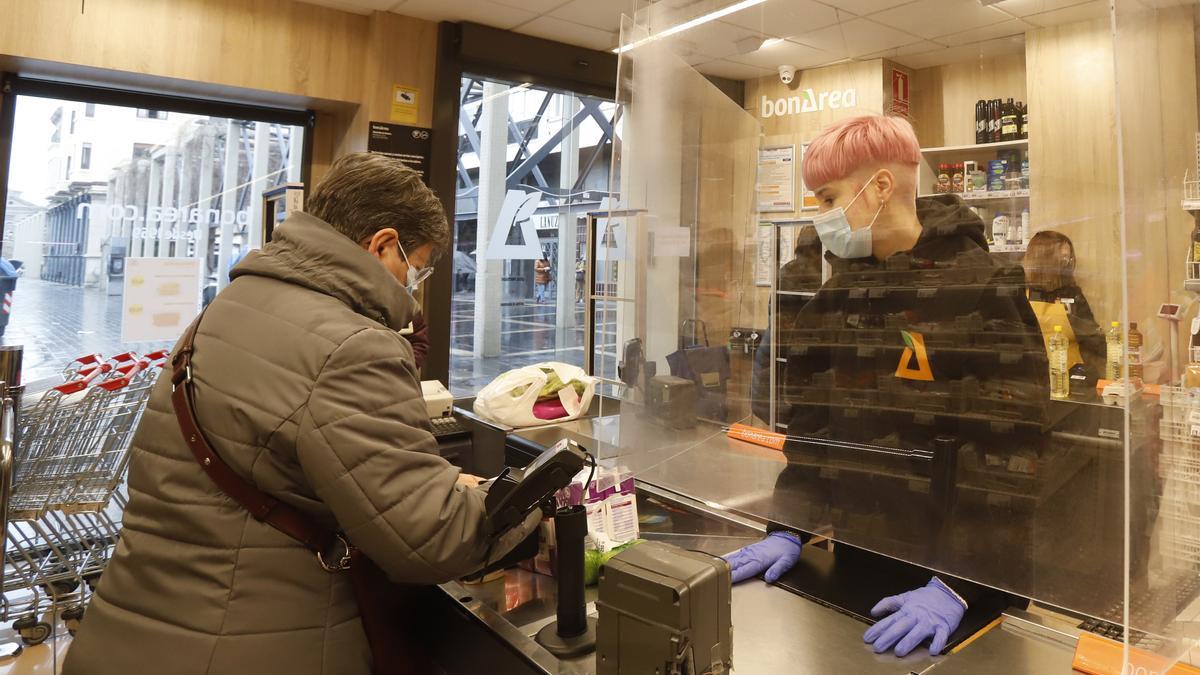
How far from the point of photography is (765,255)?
156 cm

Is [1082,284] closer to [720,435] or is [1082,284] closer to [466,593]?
[720,435]

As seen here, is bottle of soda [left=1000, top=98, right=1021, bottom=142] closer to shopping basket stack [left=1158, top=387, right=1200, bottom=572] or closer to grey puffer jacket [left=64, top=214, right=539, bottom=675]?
shopping basket stack [left=1158, top=387, right=1200, bottom=572]

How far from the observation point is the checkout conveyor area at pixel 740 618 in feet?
3.68

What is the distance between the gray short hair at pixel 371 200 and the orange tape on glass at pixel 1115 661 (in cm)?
132

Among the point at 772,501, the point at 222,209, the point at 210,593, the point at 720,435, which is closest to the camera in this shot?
the point at 210,593

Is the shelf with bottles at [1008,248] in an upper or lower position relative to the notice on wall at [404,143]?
lower

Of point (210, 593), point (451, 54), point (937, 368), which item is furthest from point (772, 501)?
point (451, 54)

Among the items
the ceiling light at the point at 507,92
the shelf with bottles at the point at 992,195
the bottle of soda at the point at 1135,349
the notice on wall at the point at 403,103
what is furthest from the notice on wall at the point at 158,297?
the bottle of soda at the point at 1135,349

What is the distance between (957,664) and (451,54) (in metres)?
3.87

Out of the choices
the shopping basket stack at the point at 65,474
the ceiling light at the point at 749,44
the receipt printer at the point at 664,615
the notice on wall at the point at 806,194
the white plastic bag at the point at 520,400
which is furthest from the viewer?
the shopping basket stack at the point at 65,474

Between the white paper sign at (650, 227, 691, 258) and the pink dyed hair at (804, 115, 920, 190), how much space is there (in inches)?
19.2

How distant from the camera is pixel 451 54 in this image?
4.01 metres

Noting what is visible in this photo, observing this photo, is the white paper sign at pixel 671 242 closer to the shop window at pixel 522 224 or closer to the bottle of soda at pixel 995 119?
the bottle of soda at pixel 995 119

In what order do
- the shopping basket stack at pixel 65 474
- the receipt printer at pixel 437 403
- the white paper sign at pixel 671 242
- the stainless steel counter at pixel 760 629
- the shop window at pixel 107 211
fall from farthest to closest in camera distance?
the shop window at pixel 107 211, the shopping basket stack at pixel 65 474, the receipt printer at pixel 437 403, the white paper sign at pixel 671 242, the stainless steel counter at pixel 760 629
